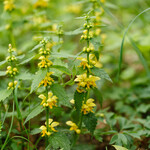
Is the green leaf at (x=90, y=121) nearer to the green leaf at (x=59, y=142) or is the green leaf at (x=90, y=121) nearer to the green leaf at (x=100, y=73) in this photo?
the green leaf at (x=59, y=142)

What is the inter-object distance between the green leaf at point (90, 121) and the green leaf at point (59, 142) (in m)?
0.17

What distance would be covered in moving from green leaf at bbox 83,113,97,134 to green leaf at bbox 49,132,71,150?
17 cm

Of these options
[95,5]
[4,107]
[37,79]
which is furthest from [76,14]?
[37,79]

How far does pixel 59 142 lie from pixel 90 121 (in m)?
0.26

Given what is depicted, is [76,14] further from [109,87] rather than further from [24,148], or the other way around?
[24,148]

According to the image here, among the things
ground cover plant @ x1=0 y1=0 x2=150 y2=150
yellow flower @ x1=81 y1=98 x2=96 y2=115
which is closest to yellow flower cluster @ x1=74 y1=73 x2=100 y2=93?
ground cover plant @ x1=0 y1=0 x2=150 y2=150

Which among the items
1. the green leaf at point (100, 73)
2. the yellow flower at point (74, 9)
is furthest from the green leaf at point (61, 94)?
the yellow flower at point (74, 9)

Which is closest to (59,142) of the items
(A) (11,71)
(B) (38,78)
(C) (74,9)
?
(B) (38,78)

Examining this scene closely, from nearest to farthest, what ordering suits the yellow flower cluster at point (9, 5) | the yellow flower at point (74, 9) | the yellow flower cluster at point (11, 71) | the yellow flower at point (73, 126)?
1. the yellow flower cluster at point (11, 71)
2. the yellow flower at point (73, 126)
3. the yellow flower cluster at point (9, 5)
4. the yellow flower at point (74, 9)

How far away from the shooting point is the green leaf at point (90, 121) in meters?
1.35

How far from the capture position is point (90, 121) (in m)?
1.38

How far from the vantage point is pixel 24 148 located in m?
1.69

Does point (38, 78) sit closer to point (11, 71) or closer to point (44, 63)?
point (44, 63)

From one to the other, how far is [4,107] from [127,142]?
1.07 meters
